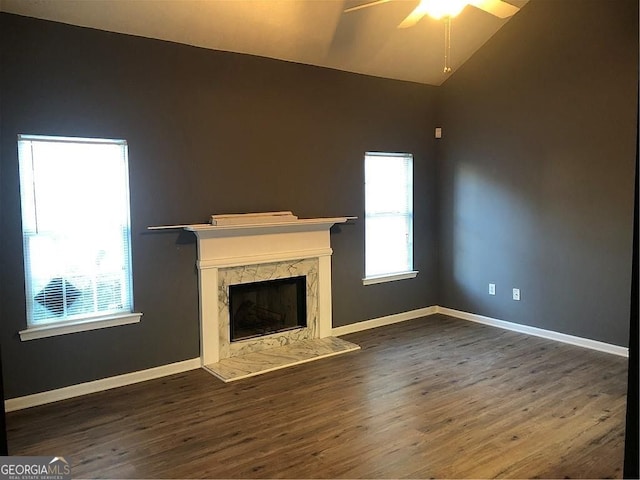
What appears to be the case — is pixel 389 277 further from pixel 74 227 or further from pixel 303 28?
pixel 74 227

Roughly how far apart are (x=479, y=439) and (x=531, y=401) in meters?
0.76

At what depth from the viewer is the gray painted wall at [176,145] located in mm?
3520

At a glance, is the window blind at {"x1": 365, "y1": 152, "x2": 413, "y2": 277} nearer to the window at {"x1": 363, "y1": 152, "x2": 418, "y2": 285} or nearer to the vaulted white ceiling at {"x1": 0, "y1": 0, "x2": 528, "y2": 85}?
the window at {"x1": 363, "y1": 152, "x2": 418, "y2": 285}

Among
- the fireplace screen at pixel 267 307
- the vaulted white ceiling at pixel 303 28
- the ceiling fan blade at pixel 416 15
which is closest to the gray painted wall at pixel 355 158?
the vaulted white ceiling at pixel 303 28

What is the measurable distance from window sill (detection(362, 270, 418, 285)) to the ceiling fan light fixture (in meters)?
Result: 2.85

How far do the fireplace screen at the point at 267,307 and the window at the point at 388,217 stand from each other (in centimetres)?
85

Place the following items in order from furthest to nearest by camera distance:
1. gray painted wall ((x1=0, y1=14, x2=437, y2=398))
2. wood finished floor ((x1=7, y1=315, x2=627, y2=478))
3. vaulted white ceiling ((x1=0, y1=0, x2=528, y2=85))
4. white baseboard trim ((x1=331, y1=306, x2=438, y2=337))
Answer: white baseboard trim ((x1=331, y1=306, x2=438, y2=337)), vaulted white ceiling ((x1=0, y1=0, x2=528, y2=85)), gray painted wall ((x1=0, y1=14, x2=437, y2=398)), wood finished floor ((x1=7, y1=315, x2=627, y2=478))

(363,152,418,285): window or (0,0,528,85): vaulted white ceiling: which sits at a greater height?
(0,0,528,85): vaulted white ceiling

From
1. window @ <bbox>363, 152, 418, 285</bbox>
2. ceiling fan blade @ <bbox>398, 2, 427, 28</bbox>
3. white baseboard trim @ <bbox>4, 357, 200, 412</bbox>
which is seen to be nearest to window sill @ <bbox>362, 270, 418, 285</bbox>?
window @ <bbox>363, 152, 418, 285</bbox>

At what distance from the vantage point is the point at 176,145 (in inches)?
163

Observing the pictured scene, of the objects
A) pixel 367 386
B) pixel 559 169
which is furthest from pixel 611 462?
pixel 559 169

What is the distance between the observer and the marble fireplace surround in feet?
14.2

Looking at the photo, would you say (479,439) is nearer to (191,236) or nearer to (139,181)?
(191,236)

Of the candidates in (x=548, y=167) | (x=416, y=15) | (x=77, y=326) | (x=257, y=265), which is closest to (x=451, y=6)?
(x=416, y=15)
